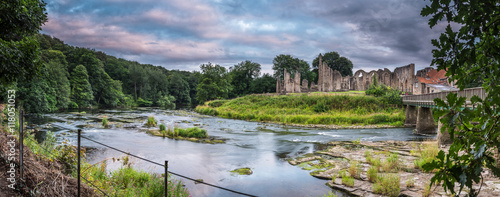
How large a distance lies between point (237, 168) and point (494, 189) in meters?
8.88

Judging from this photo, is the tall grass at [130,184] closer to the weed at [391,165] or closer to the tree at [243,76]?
the weed at [391,165]

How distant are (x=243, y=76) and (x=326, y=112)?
1943 inches

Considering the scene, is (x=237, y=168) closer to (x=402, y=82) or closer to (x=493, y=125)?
(x=493, y=125)

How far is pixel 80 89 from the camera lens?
55500mm

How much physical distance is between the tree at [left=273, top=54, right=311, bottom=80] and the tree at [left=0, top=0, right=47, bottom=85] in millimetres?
71683

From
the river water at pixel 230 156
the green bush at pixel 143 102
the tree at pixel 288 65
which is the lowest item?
the river water at pixel 230 156

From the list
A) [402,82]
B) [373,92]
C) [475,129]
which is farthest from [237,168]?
[402,82]

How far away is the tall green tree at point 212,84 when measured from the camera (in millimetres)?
67375

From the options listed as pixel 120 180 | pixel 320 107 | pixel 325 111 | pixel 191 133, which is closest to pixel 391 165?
pixel 120 180

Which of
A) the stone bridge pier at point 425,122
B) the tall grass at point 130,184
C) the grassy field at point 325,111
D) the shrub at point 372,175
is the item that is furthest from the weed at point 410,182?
the grassy field at point 325,111

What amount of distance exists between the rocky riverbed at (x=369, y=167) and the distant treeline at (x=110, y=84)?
29.0 meters

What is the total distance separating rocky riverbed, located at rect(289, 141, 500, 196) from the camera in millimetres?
9191

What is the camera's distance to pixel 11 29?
11273 mm

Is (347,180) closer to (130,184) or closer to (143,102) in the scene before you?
(130,184)
